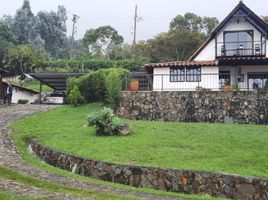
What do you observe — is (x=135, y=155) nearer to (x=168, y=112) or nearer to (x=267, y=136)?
(x=267, y=136)

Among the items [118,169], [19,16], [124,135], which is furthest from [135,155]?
[19,16]

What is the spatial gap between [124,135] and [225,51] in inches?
597

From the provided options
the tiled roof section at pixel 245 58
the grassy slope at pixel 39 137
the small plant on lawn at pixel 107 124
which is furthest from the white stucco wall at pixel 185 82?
the small plant on lawn at pixel 107 124

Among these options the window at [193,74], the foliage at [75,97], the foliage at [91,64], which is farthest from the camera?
the foliage at [91,64]

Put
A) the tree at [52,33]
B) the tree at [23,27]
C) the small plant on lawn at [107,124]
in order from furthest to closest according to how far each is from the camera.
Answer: the tree at [52,33] < the tree at [23,27] < the small plant on lawn at [107,124]

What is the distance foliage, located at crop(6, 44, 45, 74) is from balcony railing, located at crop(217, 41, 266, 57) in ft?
95.1

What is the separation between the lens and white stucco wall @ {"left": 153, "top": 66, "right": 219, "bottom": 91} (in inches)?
1111

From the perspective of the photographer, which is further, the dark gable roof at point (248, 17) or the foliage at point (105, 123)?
the dark gable roof at point (248, 17)

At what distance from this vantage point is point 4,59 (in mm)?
55750

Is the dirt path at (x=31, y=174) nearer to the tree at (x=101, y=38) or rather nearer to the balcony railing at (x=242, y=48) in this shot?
the balcony railing at (x=242, y=48)

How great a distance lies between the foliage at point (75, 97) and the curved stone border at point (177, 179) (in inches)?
536

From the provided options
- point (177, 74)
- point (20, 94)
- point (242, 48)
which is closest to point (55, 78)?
point (20, 94)

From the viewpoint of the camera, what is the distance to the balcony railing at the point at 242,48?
29.9m

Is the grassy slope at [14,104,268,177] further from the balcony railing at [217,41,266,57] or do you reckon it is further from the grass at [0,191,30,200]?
the balcony railing at [217,41,266,57]
